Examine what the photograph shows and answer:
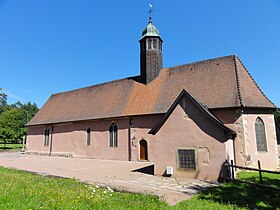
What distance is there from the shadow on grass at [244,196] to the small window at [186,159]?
2102mm

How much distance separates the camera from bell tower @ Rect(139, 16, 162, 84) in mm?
22562

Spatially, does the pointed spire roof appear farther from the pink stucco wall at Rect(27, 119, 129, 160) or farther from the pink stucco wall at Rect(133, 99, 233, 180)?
the pink stucco wall at Rect(133, 99, 233, 180)

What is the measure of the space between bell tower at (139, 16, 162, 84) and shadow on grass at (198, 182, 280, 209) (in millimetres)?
15405

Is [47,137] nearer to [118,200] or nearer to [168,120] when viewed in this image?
[168,120]

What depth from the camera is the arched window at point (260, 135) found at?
49.4 feet

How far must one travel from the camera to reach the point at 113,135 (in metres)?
20.7

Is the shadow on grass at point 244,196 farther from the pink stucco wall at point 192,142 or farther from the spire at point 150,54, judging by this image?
the spire at point 150,54

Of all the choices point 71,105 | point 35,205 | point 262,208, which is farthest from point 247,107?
point 71,105

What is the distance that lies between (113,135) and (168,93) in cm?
684

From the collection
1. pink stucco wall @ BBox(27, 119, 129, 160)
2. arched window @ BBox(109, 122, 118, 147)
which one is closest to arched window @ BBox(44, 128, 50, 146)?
pink stucco wall @ BBox(27, 119, 129, 160)

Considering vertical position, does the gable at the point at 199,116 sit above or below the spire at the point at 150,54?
below

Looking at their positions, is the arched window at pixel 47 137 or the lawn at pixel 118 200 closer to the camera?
the lawn at pixel 118 200

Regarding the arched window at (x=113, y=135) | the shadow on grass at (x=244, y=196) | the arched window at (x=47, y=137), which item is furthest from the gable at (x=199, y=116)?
the arched window at (x=47, y=137)

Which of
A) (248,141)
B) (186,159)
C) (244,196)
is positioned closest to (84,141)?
(186,159)
